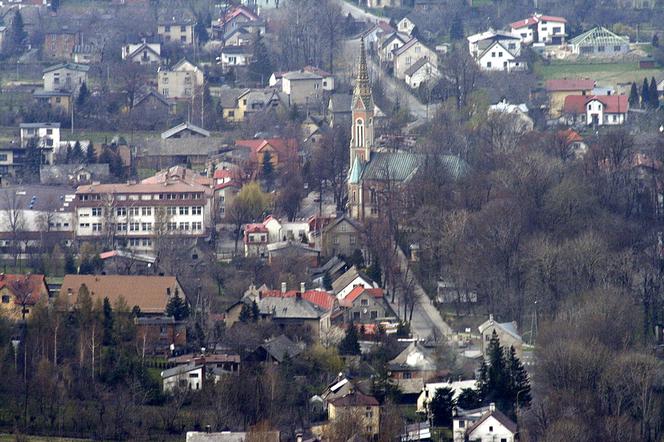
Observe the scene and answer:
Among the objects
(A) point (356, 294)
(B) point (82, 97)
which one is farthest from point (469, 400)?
(B) point (82, 97)

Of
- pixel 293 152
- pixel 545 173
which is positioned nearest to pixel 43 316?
pixel 545 173

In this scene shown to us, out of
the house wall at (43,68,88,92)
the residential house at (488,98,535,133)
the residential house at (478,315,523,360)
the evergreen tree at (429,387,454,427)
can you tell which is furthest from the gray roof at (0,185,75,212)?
the evergreen tree at (429,387,454,427)

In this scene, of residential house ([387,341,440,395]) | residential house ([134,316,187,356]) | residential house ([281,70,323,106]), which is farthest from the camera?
residential house ([281,70,323,106])

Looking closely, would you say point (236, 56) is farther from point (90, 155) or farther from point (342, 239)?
point (342, 239)

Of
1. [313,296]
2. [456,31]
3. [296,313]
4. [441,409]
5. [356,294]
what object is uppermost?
[441,409]

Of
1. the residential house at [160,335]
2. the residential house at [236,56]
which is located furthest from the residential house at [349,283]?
the residential house at [236,56]

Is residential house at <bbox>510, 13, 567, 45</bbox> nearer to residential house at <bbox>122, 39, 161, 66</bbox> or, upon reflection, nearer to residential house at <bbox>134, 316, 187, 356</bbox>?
residential house at <bbox>122, 39, 161, 66</bbox>

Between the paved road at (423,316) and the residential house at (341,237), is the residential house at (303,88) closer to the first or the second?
the residential house at (341,237)
